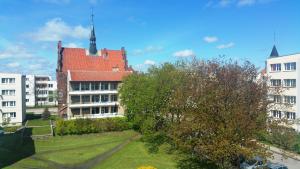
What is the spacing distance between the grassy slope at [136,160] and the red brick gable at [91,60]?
3759 centimetres

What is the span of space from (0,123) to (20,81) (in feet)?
37.7

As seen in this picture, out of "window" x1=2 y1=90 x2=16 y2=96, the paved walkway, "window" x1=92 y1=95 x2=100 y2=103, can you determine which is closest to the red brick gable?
"window" x1=92 y1=95 x2=100 y2=103

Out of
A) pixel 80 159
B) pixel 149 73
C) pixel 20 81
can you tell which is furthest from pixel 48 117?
pixel 80 159

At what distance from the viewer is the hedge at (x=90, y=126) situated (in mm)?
57938

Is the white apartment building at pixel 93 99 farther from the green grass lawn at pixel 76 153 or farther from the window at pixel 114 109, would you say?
the green grass lawn at pixel 76 153

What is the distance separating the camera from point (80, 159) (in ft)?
137

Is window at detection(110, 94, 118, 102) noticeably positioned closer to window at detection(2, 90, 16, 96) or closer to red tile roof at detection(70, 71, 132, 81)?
red tile roof at detection(70, 71, 132, 81)

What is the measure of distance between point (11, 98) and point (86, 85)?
66.1 ft

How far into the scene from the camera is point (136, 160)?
4075 centimetres

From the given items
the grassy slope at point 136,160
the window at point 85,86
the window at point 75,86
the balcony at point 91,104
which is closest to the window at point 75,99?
the balcony at point 91,104

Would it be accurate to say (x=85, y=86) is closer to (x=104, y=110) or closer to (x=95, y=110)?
(x=95, y=110)

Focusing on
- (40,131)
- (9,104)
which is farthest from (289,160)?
(9,104)

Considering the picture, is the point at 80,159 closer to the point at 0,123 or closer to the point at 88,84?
the point at 88,84

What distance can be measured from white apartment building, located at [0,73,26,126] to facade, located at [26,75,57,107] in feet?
168
